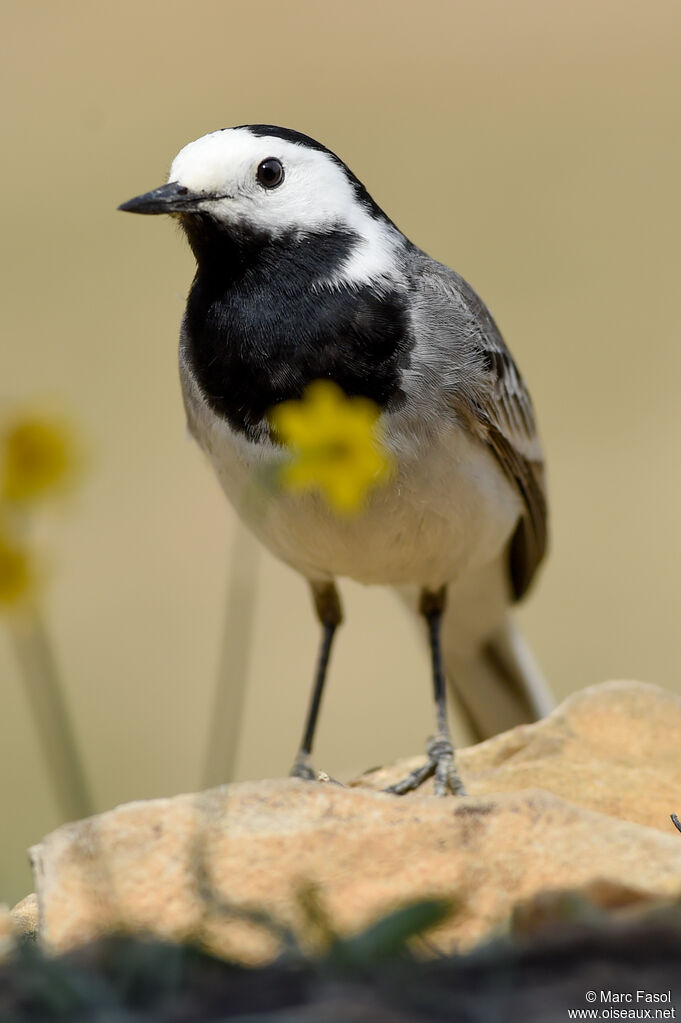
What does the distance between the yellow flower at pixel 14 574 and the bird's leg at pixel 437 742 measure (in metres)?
2.10

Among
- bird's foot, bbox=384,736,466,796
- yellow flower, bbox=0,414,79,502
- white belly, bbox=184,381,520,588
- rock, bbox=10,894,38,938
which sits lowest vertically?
bird's foot, bbox=384,736,466,796

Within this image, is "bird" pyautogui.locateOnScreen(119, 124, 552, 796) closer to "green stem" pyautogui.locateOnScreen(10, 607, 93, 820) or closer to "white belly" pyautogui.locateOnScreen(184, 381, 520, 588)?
"white belly" pyautogui.locateOnScreen(184, 381, 520, 588)

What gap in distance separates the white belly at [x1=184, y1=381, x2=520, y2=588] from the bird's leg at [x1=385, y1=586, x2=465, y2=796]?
13.9 inches

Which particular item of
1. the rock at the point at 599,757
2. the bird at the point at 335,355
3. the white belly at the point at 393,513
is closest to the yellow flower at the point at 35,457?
the bird at the point at 335,355

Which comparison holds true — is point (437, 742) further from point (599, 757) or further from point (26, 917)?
point (26, 917)

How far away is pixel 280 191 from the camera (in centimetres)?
392

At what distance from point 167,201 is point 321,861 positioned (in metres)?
1.90

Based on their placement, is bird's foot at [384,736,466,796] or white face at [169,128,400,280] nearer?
white face at [169,128,400,280]

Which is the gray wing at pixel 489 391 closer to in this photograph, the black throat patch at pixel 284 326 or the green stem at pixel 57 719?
the black throat patch at pixel 284 326

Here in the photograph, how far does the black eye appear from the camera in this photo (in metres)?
3.88

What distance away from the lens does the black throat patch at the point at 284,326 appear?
3.85 metres

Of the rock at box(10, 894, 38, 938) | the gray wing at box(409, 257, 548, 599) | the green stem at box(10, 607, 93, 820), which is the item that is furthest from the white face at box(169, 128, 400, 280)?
the rock at box(10, 894, 38, 938)

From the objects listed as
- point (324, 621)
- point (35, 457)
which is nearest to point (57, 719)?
point (35, 457)

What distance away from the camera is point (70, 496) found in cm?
233
